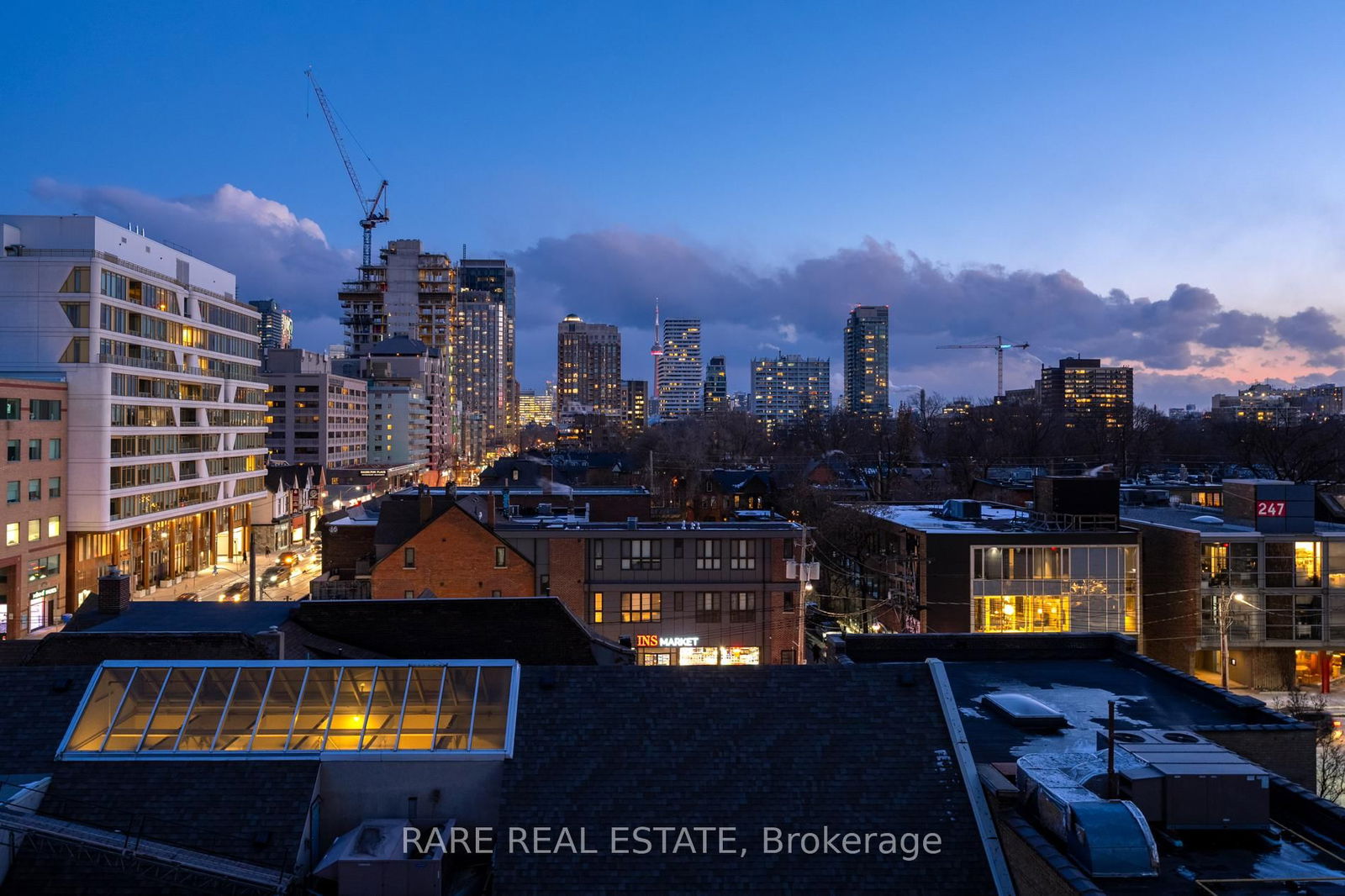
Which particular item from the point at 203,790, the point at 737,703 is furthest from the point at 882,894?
the point at 203,790

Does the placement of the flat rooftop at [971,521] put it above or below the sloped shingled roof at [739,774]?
above

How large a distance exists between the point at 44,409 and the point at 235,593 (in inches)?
637

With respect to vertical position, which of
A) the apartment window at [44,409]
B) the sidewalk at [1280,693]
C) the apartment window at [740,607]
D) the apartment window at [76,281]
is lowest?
the sidewalk at [1280,693]

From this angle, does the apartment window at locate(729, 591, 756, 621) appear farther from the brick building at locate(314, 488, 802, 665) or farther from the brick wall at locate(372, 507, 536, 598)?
the brick wall at locate(372, 507, 536, 598)

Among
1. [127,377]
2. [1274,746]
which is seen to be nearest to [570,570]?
[1274,746]

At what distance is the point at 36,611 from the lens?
161 feet

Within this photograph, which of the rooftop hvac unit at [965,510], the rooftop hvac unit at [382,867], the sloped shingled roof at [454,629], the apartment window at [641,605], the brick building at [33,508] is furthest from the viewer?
the brick building at [33,508]

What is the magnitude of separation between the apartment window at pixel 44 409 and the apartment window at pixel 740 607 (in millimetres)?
44416

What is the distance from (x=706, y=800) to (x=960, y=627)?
26.6 metres

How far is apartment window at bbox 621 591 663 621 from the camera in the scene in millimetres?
38156

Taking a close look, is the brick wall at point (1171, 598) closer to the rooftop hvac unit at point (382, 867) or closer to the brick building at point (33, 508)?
the rooftop hvac unit at point (382, 867)

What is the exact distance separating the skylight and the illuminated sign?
2331cm

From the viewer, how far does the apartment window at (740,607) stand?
3841 centimetres

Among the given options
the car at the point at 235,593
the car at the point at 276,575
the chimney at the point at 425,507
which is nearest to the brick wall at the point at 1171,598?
the chimney at the point at 425,507
